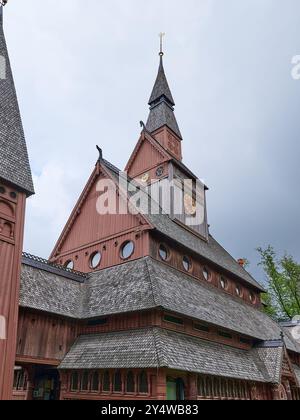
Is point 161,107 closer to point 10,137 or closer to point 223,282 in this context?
point 223,282

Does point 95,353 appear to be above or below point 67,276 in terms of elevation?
below

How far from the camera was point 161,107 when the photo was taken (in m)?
33.8

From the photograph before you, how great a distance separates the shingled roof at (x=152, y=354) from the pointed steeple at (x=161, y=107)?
1960cm

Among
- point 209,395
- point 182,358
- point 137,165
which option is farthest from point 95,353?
point 137,165

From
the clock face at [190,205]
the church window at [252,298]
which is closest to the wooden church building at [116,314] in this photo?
the clock face at [190,205]

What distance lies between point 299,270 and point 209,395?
30.6 meters

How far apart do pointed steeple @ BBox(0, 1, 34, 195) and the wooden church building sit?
2.3 inches

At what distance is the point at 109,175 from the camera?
75.4 ft

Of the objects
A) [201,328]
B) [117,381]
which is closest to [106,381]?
[117,381]

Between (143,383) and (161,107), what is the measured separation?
80.9 ft

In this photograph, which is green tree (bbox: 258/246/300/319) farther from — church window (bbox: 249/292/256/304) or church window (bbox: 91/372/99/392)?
church window (bbox: 91/372/99/392)

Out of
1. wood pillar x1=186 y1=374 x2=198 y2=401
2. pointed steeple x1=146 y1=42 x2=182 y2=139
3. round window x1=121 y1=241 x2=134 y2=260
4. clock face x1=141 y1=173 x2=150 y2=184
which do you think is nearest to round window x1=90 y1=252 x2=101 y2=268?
round window x1=121 y1=241 x2=134 y2=260
